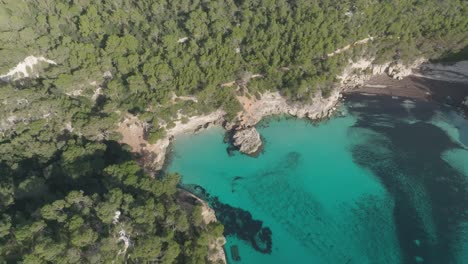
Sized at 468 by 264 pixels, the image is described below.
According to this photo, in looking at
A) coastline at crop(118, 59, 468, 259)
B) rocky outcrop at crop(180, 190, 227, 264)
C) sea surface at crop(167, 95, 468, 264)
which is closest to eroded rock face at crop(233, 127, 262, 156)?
coastline at crop(118, 59, 468, 259)

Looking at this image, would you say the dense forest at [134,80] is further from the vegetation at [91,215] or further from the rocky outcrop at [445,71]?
the rocky outcrop at [445,71]

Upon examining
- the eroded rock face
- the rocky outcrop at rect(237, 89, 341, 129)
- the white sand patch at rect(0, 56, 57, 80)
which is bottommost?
the eroded rock face

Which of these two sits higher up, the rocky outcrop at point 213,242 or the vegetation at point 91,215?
the vegetation at point 91,215

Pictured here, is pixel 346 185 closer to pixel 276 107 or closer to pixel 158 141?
pixel 276 107

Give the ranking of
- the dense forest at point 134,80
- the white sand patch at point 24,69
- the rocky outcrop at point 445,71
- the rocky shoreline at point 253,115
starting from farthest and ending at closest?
the rocky outcrop at point 445,71 < the rocky shoreline at point 253,115 < the white sand patch at point 24,69 < the dense forest at point 134,80

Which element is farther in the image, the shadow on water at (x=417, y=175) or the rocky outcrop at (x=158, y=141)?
the rocky outcrop at (x=158, y=141)

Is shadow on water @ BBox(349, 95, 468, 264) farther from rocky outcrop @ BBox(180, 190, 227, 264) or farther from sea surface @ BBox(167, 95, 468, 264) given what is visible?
rocky outcrop @ BBox(180, 190, 227, 264)

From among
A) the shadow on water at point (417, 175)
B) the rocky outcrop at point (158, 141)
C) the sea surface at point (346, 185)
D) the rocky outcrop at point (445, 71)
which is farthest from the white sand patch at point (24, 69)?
the rocky outcrop at point (445, 71)

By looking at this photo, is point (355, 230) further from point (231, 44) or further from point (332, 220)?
point (231, 44)
